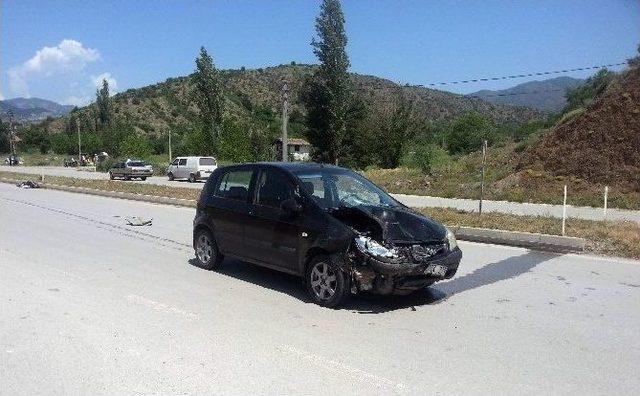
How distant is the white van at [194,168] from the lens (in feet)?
128

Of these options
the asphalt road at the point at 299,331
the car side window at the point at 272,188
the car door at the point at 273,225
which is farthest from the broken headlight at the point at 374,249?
the car side window at the point at 272,188

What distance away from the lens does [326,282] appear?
6645 mm

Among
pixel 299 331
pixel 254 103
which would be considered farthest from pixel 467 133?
pixel 299 331

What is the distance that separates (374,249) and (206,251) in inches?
137

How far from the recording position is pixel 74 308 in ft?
21.5

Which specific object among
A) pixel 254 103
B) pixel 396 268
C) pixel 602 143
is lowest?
pixel 396 268

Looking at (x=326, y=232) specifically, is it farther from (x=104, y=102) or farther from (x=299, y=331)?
(x=104, y=102)

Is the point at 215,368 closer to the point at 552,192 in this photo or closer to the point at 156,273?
the point at 156,273

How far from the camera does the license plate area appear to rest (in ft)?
21.0

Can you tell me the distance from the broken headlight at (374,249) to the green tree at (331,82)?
45.3m

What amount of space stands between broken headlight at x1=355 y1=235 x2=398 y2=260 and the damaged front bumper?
0.06 meters

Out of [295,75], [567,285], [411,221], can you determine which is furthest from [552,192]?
[295,75]

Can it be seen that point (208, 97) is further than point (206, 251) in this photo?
Yes

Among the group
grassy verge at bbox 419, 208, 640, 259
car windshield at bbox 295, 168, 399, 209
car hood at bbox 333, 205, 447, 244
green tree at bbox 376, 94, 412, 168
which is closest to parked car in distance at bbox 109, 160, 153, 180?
green tree at bbox 376, 94, 412, 168
